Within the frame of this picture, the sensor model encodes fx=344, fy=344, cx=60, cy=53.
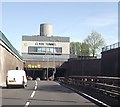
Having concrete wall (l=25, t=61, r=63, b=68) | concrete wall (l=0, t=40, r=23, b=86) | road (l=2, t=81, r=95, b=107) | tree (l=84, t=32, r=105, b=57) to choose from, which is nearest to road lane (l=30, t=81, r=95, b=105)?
road (l=2, t=81, r=95, b=107)

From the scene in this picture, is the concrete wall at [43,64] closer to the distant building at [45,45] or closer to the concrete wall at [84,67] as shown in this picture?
the concrete wall at [84,67]

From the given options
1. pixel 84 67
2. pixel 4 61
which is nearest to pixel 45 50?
pixel 84 67

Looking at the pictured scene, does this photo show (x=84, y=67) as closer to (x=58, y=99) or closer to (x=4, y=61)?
(x=4, y=61)

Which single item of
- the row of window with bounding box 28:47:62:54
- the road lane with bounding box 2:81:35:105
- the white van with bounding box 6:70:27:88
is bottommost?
the road lane with bounding box 2:81:35:105

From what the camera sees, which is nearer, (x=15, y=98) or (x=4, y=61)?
(x=15, y=98)

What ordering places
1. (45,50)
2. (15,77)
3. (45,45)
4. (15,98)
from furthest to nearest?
(45,45) → (45,50) → (15,77) → (15,98)

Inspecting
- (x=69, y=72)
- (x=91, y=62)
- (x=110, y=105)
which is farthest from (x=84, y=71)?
(x=110, y=105)

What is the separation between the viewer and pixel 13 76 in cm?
3341

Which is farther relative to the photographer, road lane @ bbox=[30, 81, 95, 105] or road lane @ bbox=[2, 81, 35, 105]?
road lane @ bbox=[2, 81, 35, 105]

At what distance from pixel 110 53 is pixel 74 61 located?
44462 millimetres

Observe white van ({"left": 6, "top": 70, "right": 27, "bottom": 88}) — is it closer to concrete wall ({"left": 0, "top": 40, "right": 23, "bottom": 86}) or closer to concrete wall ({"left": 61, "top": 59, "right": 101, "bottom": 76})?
concrete wall ({"left": 0, "top": 40, "right": 23, "bottom": 86})

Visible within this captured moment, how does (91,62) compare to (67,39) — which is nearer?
(91,62)

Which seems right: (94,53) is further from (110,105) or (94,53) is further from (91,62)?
(110,105)

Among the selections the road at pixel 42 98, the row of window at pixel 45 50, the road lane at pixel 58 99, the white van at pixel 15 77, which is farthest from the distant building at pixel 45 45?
the road lane at pixel 58 99
